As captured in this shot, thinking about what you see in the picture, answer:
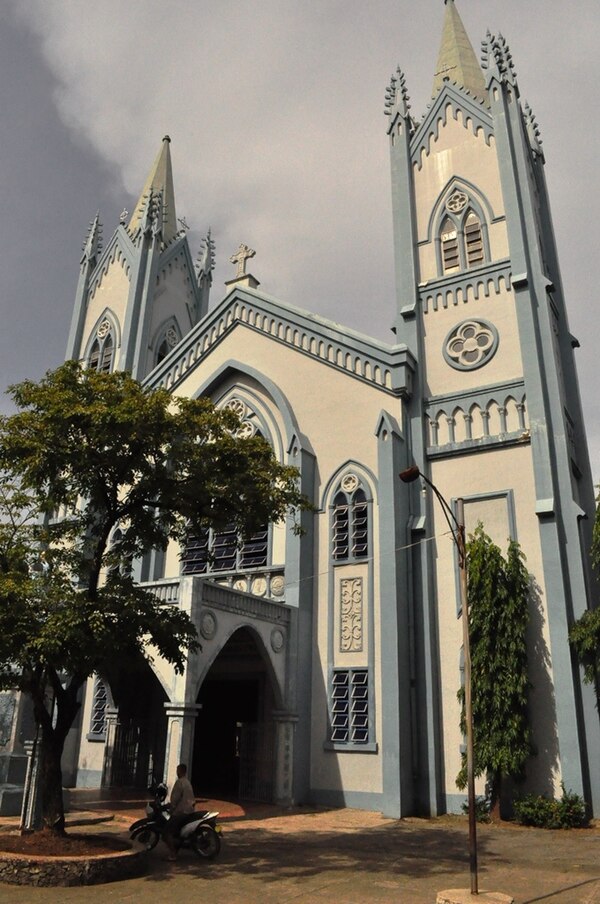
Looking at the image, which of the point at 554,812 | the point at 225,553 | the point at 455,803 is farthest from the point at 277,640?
the point at 554,812

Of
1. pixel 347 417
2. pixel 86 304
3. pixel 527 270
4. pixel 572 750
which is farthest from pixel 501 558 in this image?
pixel 86 304

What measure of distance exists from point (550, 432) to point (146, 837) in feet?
41.8

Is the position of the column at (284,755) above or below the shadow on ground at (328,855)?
above

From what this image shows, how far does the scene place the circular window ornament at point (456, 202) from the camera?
883 inches

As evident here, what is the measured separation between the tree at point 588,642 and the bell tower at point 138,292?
1728 centimetres

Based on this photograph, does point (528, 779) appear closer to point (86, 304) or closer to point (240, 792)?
point (240, 792)

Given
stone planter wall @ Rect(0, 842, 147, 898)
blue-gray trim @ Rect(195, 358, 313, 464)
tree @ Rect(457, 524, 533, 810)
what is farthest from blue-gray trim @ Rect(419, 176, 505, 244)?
stone planter wall @ Rect(0, 842, 147, 898)

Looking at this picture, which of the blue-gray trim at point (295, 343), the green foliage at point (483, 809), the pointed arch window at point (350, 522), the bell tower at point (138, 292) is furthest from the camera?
the bell tower at point (138, 292)

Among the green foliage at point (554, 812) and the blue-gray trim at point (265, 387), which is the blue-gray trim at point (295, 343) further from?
→ the green foliage at point (554, 812)

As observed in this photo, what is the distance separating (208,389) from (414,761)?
495 inches

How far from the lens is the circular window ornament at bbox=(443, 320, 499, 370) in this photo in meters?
20.1

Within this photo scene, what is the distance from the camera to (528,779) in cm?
1614

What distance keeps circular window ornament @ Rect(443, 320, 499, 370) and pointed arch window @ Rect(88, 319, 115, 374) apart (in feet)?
44.9

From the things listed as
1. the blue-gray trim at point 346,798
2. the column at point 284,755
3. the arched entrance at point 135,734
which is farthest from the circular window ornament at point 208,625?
the blue-gray trim at point 346,798
